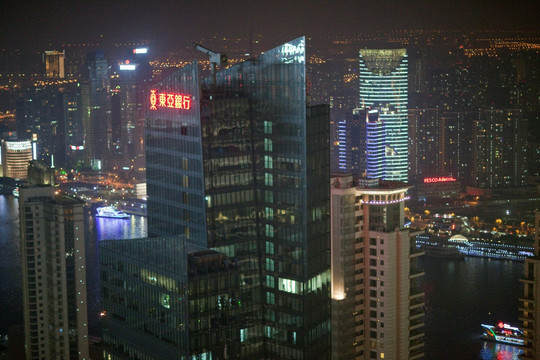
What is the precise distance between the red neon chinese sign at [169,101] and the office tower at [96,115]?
110ft

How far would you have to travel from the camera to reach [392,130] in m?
41.4

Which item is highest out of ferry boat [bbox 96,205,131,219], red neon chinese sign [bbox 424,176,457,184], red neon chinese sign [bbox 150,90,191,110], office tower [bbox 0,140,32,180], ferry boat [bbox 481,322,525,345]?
red neon chinese sign [bbox 150,90,191,110]

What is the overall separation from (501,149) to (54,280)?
2477 cm

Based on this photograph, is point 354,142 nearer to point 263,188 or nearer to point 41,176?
point 41,176

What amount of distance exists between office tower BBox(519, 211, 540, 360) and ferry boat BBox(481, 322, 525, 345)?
7.66 meters

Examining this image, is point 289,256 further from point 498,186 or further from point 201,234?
point 498,186

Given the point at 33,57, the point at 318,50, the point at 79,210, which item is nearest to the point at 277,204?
the point at 79,210

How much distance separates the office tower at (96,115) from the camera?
148ft

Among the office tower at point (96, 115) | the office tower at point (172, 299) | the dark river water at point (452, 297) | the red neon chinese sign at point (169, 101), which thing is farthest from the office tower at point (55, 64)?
the office tower at point (172, 299)

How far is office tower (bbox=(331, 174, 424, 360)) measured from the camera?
52.5 ft

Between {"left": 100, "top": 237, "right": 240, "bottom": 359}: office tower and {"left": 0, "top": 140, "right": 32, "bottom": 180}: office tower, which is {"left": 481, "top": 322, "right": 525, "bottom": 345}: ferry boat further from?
{"left": 0, "top": 140, "right": 32, "bottom": 180}: office tower

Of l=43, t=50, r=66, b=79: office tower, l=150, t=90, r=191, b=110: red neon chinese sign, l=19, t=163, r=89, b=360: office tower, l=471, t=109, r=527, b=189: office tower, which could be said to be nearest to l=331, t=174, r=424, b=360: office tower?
l=150, t=90, r=191, b=110: red neon chinese sign

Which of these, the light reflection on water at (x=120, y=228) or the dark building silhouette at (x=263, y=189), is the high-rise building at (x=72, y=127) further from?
the dark building silhouette at (x=263, y=189)

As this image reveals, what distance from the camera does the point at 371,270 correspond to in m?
16.3
